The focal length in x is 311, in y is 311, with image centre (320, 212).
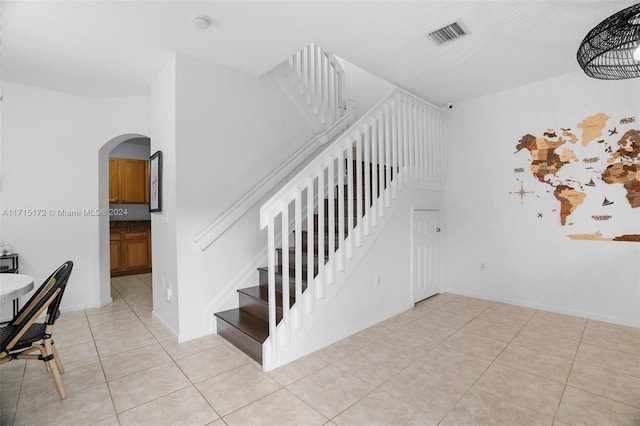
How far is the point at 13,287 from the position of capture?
1.84 metres

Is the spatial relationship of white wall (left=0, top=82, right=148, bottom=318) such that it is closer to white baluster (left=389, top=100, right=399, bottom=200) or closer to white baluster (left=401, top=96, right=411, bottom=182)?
white baluster (left=389, top=100, right=399, bottom=200)

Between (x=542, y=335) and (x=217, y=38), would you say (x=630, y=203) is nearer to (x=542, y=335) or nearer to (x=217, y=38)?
(x=542, y=335)

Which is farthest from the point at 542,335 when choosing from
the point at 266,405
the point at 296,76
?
the point at 296,76

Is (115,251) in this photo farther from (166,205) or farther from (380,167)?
(380,167)

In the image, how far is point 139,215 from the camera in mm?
6703

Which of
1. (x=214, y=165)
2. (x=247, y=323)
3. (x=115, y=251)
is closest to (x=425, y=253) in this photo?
(x=247, y=323)

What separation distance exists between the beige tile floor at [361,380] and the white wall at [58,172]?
1.08 m

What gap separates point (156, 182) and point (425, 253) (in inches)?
133

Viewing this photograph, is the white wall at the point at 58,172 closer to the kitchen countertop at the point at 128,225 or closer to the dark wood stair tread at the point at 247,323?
the kitchen countertop at the point at 128,225

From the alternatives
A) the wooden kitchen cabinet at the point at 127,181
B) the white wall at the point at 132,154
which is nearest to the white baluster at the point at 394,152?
the wooden kitchen cabinet at the point at 127,181

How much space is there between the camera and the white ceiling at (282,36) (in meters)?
2.31

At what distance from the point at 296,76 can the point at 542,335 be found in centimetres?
385

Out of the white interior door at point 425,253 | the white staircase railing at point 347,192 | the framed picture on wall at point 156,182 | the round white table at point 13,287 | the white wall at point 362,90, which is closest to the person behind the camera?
the round white table at point 13,287

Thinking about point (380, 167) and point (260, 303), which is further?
point (380, 167)
